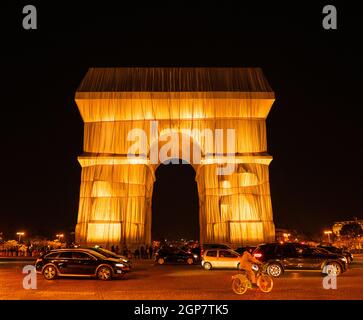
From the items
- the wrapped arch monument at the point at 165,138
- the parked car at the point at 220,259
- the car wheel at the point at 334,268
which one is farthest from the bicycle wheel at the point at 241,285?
the wrapped arch monument at the point at 165,138

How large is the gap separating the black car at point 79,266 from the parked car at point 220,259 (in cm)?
727

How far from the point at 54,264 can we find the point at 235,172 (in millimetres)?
22150

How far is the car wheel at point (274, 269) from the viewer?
65.2ft

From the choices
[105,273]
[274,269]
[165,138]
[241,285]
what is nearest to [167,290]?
[241,285]

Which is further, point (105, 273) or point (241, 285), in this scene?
point (105, 273)

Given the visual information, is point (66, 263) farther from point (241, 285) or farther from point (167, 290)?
point (241, 285)

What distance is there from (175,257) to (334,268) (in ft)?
38.4

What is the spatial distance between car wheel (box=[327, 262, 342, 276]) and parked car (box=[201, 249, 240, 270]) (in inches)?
214

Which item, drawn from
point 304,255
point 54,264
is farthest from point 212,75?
point 54,264

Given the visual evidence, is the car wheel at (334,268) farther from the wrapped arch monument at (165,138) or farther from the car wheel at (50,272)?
the wrapped arch monument at (165,138)

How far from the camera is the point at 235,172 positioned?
38.3 meters

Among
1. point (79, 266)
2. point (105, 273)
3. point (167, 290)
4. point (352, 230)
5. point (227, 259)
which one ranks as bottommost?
point (167, 290)

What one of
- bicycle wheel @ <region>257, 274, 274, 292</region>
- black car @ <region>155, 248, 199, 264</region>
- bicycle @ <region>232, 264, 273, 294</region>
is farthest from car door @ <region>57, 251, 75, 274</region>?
black car @ <region>155, 248, 199, 264</region>

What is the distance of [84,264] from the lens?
1811cm
